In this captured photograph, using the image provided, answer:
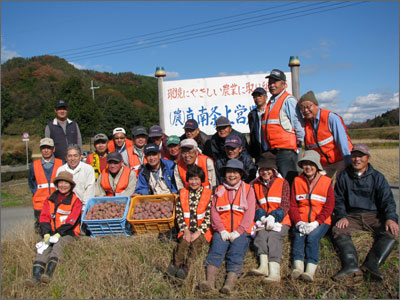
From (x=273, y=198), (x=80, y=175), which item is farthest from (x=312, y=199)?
(x=80, y=175)

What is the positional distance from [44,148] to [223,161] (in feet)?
9.92

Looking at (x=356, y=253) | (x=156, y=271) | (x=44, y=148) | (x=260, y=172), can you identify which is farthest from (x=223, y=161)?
(x=44, y=148)

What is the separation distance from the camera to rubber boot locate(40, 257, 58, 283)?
155 inches

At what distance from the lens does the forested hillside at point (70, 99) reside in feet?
90.1

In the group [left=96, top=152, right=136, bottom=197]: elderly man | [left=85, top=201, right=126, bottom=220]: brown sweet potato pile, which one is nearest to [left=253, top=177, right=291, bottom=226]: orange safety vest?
[left=85, top=201, right=126, bottom=220]: brown sweet potato pile

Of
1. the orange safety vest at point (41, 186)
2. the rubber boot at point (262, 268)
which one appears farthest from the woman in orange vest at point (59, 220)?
the rubber boot at point (262, 268)

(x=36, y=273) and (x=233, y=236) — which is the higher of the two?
(x=233, y=236)

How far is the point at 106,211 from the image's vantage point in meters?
4.59

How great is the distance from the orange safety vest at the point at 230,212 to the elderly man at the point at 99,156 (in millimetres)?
2741

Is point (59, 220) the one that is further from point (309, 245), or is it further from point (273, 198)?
point (309, 245)

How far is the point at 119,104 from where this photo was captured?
132 ft

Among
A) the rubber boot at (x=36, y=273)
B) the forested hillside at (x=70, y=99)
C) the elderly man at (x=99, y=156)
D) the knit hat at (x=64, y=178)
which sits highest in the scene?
the forested hillside at (x=70, y=99)

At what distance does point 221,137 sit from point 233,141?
446mm

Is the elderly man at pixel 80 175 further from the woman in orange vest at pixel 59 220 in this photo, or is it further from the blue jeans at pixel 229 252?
the blue jeans at pixel 229 252
